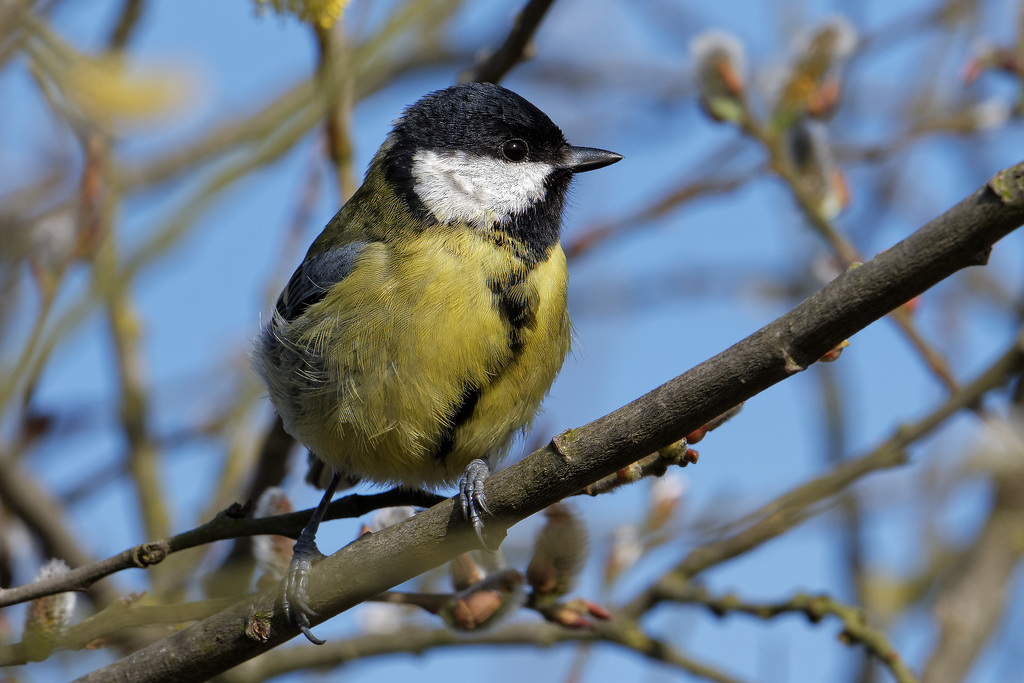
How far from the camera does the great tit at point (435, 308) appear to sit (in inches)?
90.3

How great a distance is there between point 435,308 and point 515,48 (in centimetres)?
70

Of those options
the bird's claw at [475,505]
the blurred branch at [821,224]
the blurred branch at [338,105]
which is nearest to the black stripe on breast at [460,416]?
the bird's claw at [475,505]

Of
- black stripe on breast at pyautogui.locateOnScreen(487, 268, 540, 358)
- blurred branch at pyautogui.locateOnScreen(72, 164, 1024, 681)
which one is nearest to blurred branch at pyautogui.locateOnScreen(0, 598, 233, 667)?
blurred branch at pyautogui.locateOnScreen(72, 164, 1024, 681)

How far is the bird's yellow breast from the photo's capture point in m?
2.29

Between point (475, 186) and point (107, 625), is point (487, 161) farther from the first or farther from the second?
point (107, 625)

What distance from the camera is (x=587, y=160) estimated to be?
2816 millimetres

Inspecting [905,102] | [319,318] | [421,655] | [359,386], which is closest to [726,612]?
[421,655]

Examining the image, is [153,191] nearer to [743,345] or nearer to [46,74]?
[46,74]

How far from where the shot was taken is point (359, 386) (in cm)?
231

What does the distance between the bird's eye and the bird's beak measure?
109mm

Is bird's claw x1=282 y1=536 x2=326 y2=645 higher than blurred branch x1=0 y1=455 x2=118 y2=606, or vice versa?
blurred branch x1=0 y1=455 x2=118 y2=606

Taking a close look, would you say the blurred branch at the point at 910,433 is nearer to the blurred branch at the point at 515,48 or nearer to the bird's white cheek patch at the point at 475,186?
the bird's white cheek patch at the point at 475,186

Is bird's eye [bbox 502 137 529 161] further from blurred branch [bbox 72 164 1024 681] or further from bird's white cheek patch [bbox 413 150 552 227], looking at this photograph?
blurred branch [bbox 72 164 1024 681]

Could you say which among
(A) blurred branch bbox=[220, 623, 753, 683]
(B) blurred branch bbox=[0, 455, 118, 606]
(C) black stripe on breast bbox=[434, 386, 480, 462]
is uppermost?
(B) blurred branch bbox=[0, 455, 118, 606]
